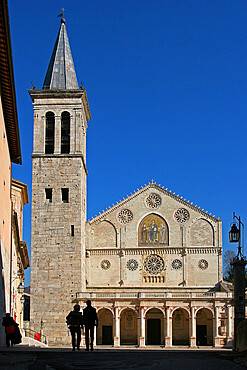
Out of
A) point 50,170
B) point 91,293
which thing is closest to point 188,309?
point 91,293

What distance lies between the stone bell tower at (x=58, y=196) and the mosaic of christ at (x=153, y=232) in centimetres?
482

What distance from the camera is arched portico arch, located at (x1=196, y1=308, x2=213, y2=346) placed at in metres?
44.2

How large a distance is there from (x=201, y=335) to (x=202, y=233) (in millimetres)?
7665

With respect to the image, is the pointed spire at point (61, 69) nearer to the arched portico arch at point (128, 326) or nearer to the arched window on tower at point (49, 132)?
the arched window on tower at point (49, 132)

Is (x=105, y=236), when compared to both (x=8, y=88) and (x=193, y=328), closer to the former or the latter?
(x=193, y=328)

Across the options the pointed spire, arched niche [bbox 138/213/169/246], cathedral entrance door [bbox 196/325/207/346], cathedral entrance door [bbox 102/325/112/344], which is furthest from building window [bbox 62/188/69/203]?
cathedral entrance door [bbox 196/325/207/346]

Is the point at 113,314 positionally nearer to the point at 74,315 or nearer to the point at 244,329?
the point at 74,315

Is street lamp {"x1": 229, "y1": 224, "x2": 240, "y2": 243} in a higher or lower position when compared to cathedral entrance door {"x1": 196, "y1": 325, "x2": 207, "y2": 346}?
higher

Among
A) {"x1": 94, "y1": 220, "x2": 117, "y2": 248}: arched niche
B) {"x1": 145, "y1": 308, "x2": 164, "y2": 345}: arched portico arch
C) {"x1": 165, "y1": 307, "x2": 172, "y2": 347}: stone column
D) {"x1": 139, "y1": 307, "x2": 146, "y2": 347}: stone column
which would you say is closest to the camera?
{"x1": 165, "y1": 307, "x2": 172, "y2": 347}: stone column

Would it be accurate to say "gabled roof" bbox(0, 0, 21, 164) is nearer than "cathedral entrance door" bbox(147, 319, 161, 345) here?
Yes

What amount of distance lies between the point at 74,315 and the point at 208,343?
29.1 m

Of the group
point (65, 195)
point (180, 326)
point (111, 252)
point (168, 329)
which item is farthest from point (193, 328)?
point (65, 195)

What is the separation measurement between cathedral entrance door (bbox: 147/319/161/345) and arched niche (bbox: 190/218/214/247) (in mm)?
6582

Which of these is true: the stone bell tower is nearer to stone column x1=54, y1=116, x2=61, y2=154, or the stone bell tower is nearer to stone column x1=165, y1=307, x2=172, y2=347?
stone column x1=54, y1=116, x2=61, y2=154
